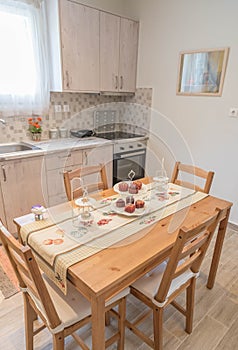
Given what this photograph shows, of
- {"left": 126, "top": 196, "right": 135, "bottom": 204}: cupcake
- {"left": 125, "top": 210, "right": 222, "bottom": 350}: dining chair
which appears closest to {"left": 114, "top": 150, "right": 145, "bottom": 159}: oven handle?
{"left": 126, "top": 196, "right": 135, "bottom": 204}: cupcake

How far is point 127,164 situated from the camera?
3227 millimetres

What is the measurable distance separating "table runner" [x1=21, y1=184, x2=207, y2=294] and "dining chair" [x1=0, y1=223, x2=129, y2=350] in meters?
0.08

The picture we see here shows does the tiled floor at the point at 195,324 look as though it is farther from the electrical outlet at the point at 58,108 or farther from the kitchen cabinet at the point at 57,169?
the electrical outlet at the point at 58,108

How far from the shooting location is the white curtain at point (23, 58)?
2.32 m

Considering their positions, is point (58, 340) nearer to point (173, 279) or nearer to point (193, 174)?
point (173, 279)

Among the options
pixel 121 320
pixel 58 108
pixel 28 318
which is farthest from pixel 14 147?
pixel 121 320

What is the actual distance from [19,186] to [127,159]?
4.71 ft

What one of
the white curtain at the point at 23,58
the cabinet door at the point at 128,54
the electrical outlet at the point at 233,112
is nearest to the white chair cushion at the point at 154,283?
the electrical outlet at the point at 233,112

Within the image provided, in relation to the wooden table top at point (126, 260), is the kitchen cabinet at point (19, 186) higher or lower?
lower

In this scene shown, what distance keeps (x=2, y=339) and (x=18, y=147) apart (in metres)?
1.80

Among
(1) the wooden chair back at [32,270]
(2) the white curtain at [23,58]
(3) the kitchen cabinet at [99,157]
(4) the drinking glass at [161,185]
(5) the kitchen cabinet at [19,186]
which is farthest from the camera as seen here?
(3) the kitchen cabinet at [99,157]

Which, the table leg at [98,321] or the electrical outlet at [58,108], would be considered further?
the electrical outlet at [58,108]

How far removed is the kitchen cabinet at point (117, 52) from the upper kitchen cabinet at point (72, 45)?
0.12 meters

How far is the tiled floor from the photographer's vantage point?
1438 millimetres
